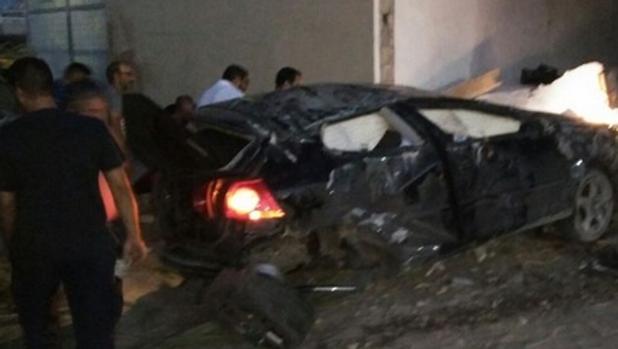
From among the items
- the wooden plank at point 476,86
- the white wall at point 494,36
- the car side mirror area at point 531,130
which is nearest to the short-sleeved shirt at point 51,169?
the car side mirror area at point 531,130

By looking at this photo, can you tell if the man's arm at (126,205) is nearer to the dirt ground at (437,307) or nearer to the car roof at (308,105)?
the dirt ground at (437,307)

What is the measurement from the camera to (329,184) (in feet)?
21.2

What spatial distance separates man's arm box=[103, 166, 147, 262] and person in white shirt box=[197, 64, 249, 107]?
4414 millimetres

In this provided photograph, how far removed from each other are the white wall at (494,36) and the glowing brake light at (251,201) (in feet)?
15.8

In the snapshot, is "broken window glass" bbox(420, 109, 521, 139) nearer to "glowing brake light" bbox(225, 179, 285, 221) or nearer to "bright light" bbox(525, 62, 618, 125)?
"glowing brake light" bbox(225, 179, 285, 221)

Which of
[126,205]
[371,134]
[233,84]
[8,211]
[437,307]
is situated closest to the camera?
[8,211]

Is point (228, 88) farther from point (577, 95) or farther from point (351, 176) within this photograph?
point (577, 95)

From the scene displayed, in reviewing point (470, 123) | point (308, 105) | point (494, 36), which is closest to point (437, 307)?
point (470, 123)

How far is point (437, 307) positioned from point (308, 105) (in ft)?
5.10

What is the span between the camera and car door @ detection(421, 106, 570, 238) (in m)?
7.07

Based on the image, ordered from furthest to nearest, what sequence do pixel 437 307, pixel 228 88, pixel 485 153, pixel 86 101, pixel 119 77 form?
pixel 228 88 < pixel 119 77 < pixel 485 153 < pixel 437 307 < pixel 86 101

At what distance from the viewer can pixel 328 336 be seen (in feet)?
20.3

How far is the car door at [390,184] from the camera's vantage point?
6551mm

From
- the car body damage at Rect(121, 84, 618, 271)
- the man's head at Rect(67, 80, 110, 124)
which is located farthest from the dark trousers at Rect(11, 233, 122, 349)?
the car body damage at Rect(121, 84, 618, 271)
